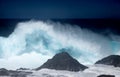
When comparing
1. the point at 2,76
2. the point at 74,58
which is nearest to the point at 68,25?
the point at 74,58

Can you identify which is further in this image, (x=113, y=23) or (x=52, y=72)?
(x=52, y=72)

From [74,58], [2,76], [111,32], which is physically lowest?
[2,76]

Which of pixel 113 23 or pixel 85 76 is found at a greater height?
pixel 113 23

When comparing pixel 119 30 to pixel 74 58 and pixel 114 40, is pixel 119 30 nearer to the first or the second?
pixel 114 40

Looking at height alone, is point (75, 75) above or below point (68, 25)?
below

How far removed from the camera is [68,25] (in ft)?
36.8

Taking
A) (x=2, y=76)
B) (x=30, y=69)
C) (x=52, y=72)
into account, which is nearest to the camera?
(x=2, y=76)

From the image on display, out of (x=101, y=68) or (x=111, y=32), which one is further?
(x=101, y=68)

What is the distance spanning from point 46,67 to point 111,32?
295 centimetres

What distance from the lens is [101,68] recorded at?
13.0 metres

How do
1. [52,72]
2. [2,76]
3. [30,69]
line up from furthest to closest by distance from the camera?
1. [52,72]
2. [30,69]
3. [2,76]

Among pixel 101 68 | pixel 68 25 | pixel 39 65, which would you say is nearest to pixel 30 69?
pixel 39 65

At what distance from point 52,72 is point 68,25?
2.45 m

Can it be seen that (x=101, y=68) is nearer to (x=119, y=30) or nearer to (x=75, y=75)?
(x=75, y=75)
